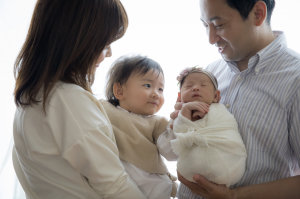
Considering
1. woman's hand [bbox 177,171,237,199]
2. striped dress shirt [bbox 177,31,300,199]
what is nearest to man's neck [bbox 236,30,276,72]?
striped dress shirt [bbox 177,31,300,199]

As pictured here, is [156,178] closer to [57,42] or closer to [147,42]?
[57,42]

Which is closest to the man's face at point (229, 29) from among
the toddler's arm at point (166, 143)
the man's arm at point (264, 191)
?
the toddler's arm at point (166, 143)

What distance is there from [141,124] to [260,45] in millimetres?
967

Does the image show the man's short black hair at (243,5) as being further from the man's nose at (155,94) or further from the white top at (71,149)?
the white top at (71,149)

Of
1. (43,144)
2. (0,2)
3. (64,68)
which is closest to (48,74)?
(64,68)

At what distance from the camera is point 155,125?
5.46 ft

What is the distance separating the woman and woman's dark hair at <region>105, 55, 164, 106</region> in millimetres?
408

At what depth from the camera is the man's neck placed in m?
1.65

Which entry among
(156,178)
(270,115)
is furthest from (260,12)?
(156,178)

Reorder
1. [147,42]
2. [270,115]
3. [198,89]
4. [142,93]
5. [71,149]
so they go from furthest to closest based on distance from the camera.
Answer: [147,42] < [142,93] < [198,89] < [270,115] < [71,149]

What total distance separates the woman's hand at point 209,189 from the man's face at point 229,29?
868 millimetres

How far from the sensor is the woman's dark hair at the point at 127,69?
165 centimetres

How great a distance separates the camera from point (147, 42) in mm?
2336

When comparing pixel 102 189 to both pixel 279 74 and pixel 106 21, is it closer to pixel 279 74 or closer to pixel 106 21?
pixel 106 21
